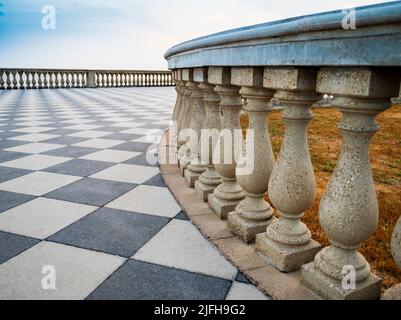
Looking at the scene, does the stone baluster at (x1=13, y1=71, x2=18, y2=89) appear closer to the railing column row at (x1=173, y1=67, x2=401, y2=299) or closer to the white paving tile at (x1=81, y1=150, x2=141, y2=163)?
the white paving tile at (x1=81, y1=150, x2=141, y2=163)

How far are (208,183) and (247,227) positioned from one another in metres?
0.62

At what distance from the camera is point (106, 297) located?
1269 millimetres

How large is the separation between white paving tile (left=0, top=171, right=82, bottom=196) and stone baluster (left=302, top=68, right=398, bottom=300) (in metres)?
1.94

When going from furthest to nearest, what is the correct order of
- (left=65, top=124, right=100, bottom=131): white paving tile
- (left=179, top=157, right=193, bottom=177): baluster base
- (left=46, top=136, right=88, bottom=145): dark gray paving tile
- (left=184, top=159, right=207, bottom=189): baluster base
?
(left=65, top=124, right=100, bottom=131): white paving tile
(left=46, top=136, right=88, bottom=145): dark gray paving tile
(left=179, top=157, right=193, bottom=177): baluster base
(left=184, top=159, right=207, bottom=189): baluster base

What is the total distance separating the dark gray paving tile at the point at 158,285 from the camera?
1.28 meters

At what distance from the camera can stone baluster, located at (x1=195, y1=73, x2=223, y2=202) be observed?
1.99 m

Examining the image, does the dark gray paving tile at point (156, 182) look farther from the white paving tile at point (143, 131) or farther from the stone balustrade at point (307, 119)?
the white paving tile at point (143, 131)

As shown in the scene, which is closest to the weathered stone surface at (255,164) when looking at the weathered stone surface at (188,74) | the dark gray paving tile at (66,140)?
the weathered stone surface at (188,74)

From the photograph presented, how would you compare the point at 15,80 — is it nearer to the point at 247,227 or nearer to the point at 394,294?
the point at 247,227

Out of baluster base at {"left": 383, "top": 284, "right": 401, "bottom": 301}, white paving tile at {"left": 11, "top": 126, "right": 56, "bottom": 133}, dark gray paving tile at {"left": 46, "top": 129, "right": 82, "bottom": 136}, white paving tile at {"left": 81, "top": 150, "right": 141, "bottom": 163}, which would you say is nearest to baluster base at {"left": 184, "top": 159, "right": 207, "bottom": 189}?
white paving tile at {"left": 81, "top": 150, "right": 141, "bottom": 163}

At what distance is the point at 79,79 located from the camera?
15.0 m

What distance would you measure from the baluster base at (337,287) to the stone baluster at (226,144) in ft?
2.41

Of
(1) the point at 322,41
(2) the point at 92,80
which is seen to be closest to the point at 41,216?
(1) the point at 322,41

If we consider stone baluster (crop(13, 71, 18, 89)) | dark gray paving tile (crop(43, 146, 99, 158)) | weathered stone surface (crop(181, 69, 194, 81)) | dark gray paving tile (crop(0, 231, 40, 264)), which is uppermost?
stone baluster (crop(13, 71, 18, 89))
